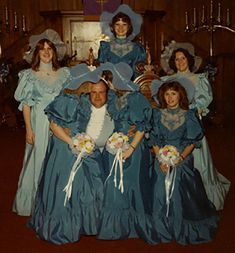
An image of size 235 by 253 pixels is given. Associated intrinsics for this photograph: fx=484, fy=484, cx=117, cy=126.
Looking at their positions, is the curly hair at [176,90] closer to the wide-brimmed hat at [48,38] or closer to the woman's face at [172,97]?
the woman's face at [172,97]

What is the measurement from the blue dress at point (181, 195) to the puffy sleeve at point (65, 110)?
60cm

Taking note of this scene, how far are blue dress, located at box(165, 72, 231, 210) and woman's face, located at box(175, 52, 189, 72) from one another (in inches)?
2.1

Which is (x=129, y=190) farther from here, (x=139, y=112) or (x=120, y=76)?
(x=120, y=76)

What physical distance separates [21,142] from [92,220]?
426cm

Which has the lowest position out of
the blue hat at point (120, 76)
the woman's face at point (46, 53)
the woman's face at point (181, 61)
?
the blue hat at point (120, 76)

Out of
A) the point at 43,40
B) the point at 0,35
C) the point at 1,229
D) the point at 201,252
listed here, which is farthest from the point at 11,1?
the point at 201,252

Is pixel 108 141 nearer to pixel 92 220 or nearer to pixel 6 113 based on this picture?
pixel 92 220

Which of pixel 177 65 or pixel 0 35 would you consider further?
pixel 0 35

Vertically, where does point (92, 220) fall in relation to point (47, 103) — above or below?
below

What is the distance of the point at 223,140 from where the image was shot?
7.41m

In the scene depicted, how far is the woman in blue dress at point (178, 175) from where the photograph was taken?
3.44m

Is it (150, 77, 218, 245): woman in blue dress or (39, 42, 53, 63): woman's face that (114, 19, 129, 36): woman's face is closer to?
(39, 42, 53, 63): woman's face

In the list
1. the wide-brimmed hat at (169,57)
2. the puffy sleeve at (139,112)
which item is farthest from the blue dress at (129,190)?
the wide-brimmed hat at (169,57)

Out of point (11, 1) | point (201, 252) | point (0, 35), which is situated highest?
point (11, 1)
